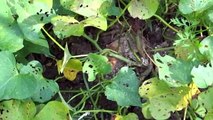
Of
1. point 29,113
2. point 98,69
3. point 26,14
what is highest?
Result: point 26,14

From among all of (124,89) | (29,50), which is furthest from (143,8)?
Answer: (29,50)

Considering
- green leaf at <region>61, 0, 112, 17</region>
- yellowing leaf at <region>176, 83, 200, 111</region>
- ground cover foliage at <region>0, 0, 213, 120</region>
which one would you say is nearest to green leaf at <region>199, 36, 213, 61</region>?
ground cover foliage at <region>0, 0, 213, 120</region>

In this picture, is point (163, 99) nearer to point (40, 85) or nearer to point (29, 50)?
point (40, 85)

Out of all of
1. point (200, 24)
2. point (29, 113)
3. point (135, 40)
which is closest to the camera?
point (29, 113)

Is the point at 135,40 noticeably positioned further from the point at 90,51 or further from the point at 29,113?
the point at 29,113

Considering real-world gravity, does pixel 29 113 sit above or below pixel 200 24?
below

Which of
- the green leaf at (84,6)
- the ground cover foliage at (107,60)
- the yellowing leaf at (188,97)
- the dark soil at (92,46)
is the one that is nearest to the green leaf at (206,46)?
the ground cover foliage at (107,60)

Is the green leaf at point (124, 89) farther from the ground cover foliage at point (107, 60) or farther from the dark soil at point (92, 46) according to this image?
the dark soil at point (92, 46)

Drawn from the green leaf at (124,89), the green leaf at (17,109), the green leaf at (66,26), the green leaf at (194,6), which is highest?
the green leaf at (194,6)

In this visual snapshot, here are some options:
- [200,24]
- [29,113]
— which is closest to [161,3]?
[200,24]
